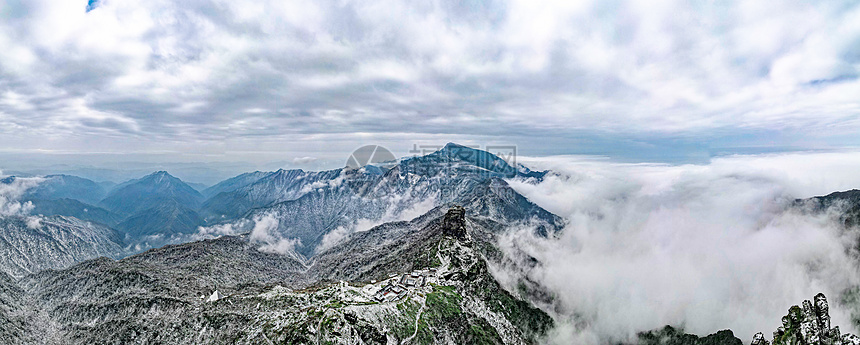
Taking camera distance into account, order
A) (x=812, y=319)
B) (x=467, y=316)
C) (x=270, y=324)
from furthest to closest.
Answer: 1. (x=467, y=316)
2. (x=270, y=324)
3. (x=812, y=319)

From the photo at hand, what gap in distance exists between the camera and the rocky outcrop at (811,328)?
3642 inches

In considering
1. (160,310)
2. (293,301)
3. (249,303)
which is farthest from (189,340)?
(293,301)

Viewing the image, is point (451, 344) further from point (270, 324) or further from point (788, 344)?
point (788, 344)

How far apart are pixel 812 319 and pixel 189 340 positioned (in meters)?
240

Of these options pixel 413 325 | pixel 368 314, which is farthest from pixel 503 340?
pixel 368 314

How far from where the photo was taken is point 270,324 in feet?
511

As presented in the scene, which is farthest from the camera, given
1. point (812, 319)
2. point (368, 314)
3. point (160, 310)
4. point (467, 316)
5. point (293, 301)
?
point (160, 310)

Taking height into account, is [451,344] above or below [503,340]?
above

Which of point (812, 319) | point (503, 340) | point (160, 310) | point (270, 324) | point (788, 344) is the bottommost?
point (503, 340)

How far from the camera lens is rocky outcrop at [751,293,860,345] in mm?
92500

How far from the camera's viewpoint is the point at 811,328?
96.5 m

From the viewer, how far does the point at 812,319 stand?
97.2 m

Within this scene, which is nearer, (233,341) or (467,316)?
(233,341)

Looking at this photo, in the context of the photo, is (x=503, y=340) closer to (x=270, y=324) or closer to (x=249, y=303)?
(x=270, y=324)
